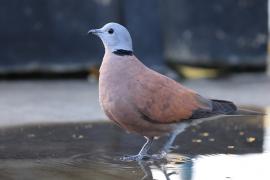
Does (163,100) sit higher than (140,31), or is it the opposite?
(140,31)

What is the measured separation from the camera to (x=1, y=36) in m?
9.59

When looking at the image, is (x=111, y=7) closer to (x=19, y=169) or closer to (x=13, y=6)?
(x=13, y=6)

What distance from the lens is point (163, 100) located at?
5141 mm

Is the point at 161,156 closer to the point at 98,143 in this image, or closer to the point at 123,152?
the point at 123,152

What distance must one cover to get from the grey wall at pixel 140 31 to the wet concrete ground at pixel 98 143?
845mm

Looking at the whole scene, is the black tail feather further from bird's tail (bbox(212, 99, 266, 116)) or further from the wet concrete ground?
the wet concrete ground

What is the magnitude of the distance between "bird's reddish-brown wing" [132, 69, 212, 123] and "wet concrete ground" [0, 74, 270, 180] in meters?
0.32

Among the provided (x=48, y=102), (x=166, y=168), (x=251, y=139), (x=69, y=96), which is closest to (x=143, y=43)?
(x=69, y=96)

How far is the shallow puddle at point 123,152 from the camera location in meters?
4.77

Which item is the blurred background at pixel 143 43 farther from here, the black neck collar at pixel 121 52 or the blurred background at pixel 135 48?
the black neck collar at pixel 121 52

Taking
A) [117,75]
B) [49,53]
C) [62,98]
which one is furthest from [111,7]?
[117,75]

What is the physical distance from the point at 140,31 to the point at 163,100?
4.59m

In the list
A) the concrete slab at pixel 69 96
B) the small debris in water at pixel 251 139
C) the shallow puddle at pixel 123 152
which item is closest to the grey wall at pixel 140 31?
the concrete slab at pixel 69 96

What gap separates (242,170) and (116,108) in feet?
3.03
